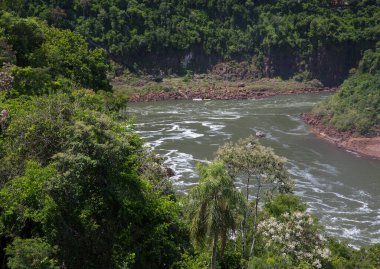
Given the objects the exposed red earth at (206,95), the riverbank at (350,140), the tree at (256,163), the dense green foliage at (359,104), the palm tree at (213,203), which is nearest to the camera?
the palm tree at (213,203)

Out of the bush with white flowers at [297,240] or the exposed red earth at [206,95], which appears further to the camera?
the exposed red earth at [206,95]

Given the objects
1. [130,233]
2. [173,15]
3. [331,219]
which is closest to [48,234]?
[130,233]

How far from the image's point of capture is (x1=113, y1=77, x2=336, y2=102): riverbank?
104375mm

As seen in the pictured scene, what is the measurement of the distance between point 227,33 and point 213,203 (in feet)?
386

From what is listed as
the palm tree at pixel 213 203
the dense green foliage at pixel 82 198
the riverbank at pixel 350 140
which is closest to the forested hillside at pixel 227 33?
the riverbank at pixel 350 140

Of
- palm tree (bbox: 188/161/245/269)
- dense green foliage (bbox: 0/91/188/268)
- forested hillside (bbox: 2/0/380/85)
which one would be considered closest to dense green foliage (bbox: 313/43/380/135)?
forested hillside (bbox: 2/0/380/85)

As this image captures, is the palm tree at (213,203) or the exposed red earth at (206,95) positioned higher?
the palm tree at (213,203)

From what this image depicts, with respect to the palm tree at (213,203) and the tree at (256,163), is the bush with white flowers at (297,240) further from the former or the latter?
the palm tree at (213,203)

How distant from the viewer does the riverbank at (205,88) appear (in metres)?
104

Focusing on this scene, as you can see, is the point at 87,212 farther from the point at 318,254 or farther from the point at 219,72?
the point at 219,72

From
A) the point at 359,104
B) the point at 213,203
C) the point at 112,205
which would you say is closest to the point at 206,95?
the point at 359,104

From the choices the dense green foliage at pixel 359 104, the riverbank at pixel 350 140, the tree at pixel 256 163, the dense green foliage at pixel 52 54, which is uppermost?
the dense green foliage at pixel 52 54

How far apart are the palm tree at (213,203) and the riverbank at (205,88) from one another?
3316 inches

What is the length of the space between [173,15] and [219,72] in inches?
738
